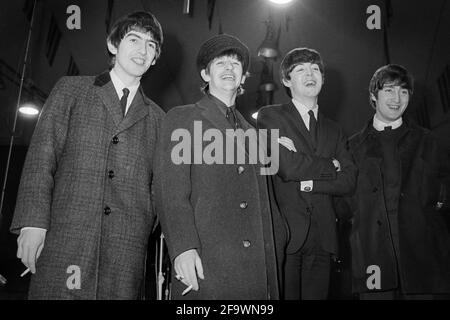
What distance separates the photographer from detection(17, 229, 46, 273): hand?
1.60 metres

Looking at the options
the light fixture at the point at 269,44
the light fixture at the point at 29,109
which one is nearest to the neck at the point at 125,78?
the light fixture at the point at 269,44

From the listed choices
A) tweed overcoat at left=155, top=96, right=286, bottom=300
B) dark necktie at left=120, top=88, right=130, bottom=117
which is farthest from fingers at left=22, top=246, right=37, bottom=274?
dark necktie at left=120, top=88, right=130, bottom=117

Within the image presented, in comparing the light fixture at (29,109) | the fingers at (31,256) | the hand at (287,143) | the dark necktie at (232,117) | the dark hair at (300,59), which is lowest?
the fingers at (31,256)

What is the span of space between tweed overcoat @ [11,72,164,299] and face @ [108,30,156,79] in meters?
0.15

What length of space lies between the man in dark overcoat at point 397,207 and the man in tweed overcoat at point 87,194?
4.09 feet

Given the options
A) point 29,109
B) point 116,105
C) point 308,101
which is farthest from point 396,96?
point 29,109

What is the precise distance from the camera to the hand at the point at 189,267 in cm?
157

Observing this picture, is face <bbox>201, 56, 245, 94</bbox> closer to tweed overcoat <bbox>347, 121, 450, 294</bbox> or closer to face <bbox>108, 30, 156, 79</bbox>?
face <bbox>108, 30, 156, 79</bbox>

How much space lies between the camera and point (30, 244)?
160 cm

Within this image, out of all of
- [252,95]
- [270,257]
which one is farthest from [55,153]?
[252,95]

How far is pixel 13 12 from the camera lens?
15.5 ft

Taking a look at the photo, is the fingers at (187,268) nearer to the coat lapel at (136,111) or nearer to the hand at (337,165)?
the coat lapel at (136,111)

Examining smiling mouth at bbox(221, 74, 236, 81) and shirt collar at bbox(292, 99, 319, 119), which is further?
shirt collar at bbox(292, 99, 319, 119)
